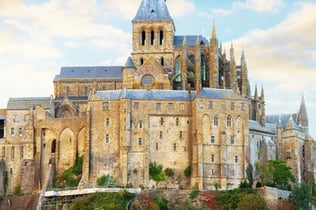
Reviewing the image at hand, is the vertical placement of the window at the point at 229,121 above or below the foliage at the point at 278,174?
above

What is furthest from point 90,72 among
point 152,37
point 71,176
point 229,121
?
point 229,121

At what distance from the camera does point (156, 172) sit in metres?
103

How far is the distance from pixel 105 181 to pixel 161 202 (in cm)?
842

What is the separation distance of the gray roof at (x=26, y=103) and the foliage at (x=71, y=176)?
1035 centimetres

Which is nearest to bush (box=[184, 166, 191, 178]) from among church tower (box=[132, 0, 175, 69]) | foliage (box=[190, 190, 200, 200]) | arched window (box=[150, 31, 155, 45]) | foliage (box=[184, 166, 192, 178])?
foliage (box=[184, 166, 192, 178])

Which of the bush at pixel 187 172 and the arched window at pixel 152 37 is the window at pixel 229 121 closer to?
the bush at pixel 187 172

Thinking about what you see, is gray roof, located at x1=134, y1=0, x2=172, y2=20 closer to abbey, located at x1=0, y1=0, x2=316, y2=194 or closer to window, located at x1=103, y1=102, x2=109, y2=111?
abbey, located at x1=0, y1=0, x2=316, y2=194

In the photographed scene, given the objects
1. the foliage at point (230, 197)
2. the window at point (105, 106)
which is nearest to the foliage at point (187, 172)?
the foliage at point (230, 197)

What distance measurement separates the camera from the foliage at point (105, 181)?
102 meters

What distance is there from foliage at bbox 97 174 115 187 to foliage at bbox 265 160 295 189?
17.3m

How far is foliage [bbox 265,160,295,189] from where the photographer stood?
102 m

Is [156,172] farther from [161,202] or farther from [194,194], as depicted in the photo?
[161,202]

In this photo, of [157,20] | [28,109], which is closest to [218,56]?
[157,20]

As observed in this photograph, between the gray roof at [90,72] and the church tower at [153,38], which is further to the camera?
the gray roof at [90,72]
